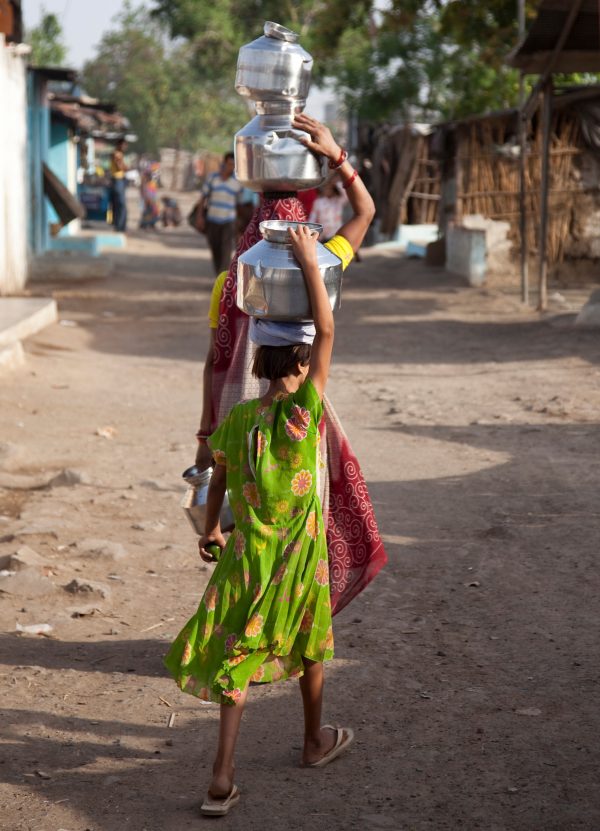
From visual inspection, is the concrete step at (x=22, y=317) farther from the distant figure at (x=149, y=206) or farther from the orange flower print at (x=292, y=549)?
the distant figure at (x=149, y=206)

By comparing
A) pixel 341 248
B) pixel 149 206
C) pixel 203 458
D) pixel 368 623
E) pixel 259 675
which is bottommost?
pixel 368 623

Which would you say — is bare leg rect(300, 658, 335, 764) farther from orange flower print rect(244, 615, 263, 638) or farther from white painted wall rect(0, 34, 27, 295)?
white painted wall rect(0, 34, 27, 295)

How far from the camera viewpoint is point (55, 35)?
44.0 metres

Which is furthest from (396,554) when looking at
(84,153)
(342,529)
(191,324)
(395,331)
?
(84,153)

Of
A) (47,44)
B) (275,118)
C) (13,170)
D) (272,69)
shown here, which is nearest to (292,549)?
(275,118)

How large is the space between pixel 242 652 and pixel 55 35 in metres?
44.6

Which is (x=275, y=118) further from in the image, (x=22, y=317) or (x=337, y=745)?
(x=22, y=317)

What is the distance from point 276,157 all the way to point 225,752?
1.59 m

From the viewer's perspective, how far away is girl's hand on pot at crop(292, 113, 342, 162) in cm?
319

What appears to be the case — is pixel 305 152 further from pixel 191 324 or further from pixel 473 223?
pixel 473 223

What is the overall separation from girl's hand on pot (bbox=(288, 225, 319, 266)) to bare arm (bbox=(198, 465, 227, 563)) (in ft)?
1.80

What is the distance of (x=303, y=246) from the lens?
274cm

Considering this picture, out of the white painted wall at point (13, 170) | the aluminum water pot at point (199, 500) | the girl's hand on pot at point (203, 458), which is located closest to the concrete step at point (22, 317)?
the white painted wall at point (13, 170)

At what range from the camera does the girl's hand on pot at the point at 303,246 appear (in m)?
2.73
